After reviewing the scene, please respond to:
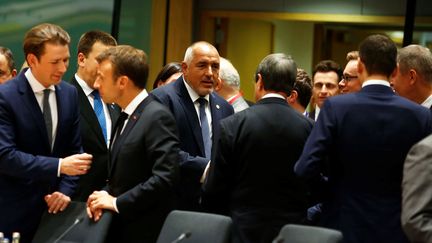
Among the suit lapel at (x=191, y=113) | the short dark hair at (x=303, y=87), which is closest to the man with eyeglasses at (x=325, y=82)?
the short dark hair at (x=303, y=87)

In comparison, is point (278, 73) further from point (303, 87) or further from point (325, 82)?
point (325, 82)

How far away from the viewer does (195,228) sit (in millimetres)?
3869

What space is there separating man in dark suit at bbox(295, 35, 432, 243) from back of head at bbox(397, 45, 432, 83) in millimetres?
712

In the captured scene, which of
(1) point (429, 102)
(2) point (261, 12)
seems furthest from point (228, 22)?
(1) point (429, 102)

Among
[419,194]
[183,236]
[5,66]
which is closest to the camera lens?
[419,194]

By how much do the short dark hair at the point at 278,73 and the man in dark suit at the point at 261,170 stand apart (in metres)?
0.09

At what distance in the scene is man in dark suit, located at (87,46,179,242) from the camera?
13.2 ft

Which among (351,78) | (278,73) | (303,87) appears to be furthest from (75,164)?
(351,78)

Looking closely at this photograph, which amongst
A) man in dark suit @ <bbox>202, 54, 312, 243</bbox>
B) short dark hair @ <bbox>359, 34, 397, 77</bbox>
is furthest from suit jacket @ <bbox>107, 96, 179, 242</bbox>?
short dark hair @ <bbox>359, 34, 397, 77</bbox>

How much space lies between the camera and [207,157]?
4.84 metres

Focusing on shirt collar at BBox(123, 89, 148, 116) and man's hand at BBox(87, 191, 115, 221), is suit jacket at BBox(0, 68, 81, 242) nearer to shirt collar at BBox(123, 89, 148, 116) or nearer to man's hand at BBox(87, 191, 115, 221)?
man's hand at BBox(87, 191, 115, 221)

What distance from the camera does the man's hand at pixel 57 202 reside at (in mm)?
4387

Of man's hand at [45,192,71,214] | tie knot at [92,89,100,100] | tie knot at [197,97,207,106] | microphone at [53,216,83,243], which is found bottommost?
microphone at [53,216,83,243]

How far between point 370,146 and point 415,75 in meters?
0.92
